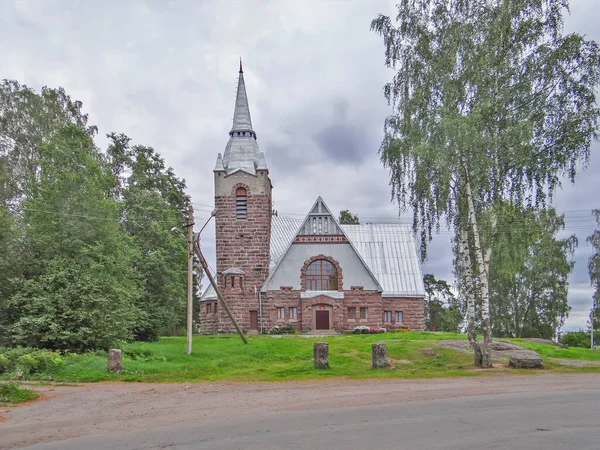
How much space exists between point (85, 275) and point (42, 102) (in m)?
17.0

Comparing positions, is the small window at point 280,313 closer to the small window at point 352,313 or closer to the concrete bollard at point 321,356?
the small window at point 352,313

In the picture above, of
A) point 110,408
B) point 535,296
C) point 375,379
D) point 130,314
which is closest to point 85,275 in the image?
point 130,314

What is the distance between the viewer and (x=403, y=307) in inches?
1486

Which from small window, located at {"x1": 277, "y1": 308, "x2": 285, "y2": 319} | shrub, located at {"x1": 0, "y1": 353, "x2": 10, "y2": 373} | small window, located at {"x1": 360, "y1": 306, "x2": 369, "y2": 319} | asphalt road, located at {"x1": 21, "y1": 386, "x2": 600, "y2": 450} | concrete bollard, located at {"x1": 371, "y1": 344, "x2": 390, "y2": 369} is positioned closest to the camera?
asphalt road, located at {"x1": 21, "y1": 386, "x2": 600, "y2": 450}

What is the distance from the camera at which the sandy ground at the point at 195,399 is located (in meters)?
9.41

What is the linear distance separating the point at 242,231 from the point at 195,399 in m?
25.7

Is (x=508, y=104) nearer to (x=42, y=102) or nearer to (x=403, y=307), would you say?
(x=403, y=307)

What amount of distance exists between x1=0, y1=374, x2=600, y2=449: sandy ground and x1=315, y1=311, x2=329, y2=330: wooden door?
21.4 meters

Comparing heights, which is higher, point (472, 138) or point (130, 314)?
point (472, 138)

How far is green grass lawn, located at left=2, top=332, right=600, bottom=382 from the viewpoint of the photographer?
1602 cm

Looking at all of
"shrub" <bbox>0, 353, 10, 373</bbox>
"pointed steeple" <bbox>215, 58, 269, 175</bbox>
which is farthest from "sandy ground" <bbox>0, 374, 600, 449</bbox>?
"pointed steeple" <bbox>215, 58, 269, 175</bbox>

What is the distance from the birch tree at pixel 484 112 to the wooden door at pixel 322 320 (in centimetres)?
1829

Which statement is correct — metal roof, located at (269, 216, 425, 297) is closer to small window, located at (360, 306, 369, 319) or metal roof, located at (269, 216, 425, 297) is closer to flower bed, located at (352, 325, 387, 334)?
small window, located at (360, 306, 369, 319)

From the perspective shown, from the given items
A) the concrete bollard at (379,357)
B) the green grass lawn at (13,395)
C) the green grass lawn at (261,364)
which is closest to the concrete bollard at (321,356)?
the green grass lawn at (261,364)
